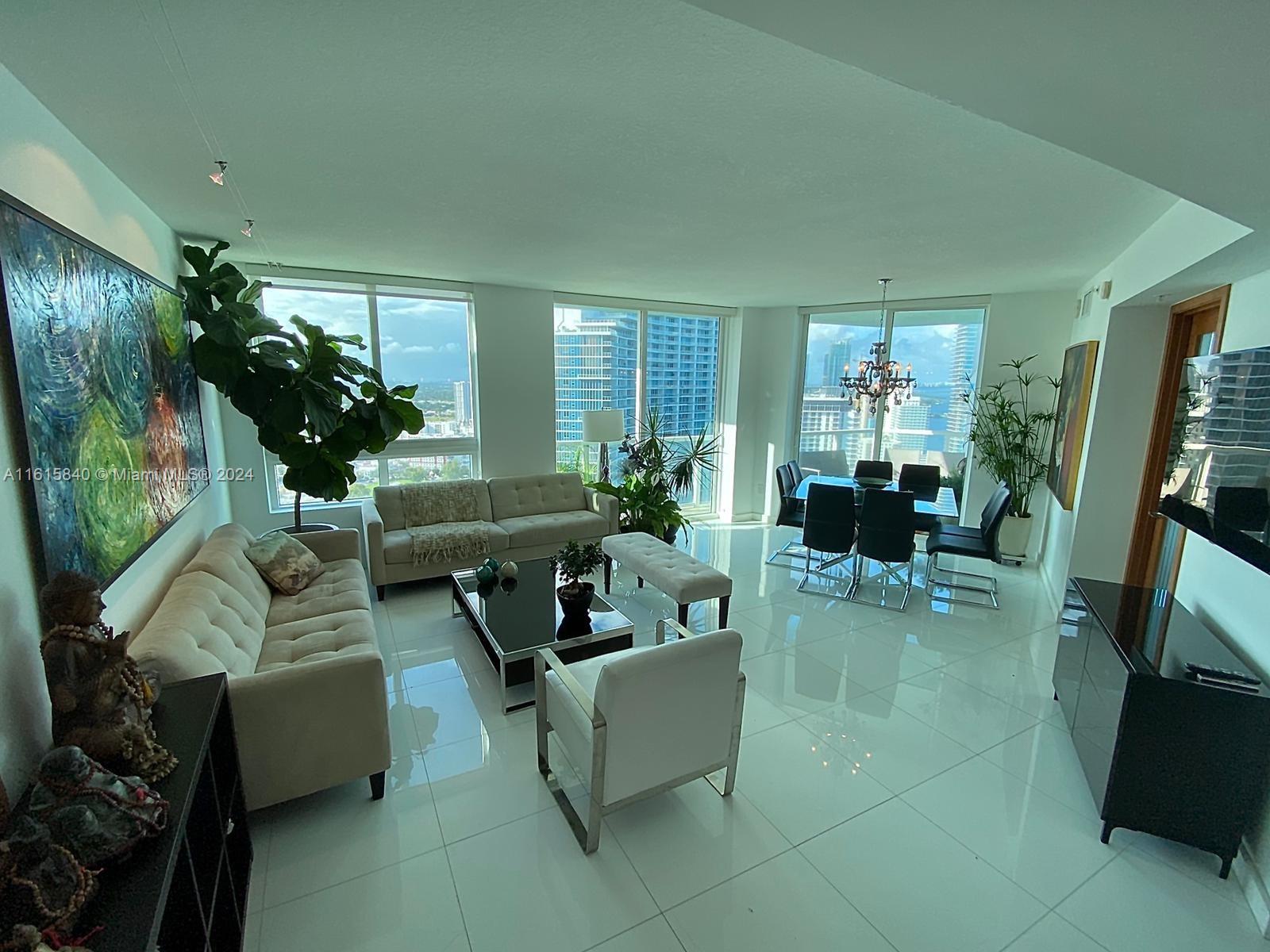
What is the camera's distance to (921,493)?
18.7ft

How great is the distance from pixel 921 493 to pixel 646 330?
12.0 ft

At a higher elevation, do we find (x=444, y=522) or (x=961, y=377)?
(x=961, y=377)

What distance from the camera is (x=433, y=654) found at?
352cm

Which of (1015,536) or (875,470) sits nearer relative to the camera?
(1015,536)

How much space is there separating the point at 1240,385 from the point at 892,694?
6.92ft

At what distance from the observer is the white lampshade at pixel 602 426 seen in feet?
18.3

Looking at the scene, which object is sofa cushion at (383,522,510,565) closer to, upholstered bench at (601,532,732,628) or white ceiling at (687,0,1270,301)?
upholstered bench at (601,532,732,628)

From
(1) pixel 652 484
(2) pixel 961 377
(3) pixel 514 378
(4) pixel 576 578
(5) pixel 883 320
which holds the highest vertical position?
(5) pixel 883 320

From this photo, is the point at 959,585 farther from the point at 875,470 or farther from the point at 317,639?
the point at 317,639

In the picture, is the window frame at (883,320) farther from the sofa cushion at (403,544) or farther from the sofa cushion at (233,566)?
the sofa cushion at (233,566)

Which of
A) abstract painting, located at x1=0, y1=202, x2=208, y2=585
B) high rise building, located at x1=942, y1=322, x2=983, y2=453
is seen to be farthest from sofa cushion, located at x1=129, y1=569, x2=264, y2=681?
high rise building, located at x1=942, y1=322, x2=983, y2=453

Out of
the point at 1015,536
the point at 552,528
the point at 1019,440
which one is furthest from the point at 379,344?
the point at 1015,536

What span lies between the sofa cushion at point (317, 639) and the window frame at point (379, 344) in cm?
199

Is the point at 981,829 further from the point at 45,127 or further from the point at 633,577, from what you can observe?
the point at 45,127
